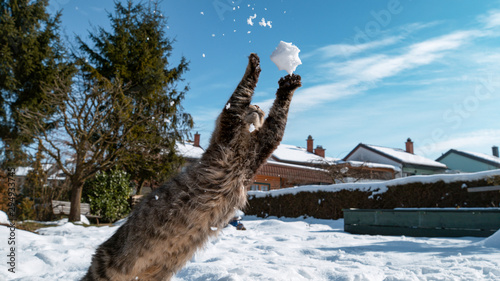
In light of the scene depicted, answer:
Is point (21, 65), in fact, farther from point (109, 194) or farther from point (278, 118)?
point (278, 118)

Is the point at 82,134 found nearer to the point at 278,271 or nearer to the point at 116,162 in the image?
the point at 116,162

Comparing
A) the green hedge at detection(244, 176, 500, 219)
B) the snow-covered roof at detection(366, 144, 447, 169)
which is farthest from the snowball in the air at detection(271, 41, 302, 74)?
the snow-covered roof at detection(366, 144, 447, 169)

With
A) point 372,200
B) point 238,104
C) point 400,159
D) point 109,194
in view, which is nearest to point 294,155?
point 400,159

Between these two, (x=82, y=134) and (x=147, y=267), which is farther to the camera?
(x=82, y=134)

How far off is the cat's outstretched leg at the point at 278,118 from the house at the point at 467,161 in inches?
1617

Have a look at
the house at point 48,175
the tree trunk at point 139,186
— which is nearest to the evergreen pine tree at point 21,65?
the house at point 48,175

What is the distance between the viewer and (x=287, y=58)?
2.38 metres

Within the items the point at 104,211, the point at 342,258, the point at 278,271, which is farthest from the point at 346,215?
the point at 104,211

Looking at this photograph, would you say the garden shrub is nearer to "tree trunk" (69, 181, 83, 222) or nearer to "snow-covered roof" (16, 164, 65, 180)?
"tree trunk" (69, 181, 83, 222)

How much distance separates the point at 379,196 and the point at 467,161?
29.4 meters

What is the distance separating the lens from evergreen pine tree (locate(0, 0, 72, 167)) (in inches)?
627

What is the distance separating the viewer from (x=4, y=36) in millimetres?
15961

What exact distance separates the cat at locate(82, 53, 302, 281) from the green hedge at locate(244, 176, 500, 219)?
20.9ft

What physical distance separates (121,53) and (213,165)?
53.0ft
